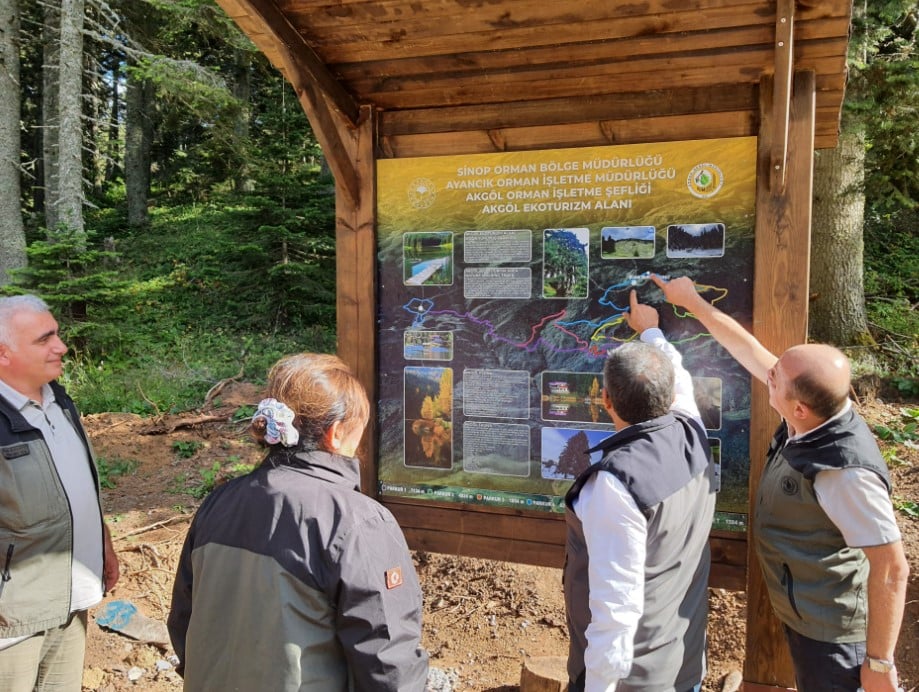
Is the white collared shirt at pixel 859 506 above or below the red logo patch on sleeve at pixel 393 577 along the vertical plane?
above

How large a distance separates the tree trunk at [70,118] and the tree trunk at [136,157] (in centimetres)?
727

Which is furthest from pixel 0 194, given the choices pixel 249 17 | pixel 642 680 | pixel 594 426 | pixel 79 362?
pixel 642 680

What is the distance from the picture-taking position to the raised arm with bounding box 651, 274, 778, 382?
9.27 ft

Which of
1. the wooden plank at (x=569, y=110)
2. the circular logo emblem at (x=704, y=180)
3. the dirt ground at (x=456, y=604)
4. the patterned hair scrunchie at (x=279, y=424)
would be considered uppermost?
the wooden plank at (x=569, y=110)

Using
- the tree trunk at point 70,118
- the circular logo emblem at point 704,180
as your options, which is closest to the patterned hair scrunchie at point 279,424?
the circular logo emblem at point 704,180

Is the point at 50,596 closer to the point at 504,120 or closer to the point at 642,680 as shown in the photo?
the point at 642,680

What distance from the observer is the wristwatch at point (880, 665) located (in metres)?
2.18

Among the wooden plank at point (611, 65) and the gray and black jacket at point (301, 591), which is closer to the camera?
the gray and black jacket at point (301, 591)

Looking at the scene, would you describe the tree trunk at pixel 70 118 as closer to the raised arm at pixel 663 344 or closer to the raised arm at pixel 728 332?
the raised arm at pixel 663 344

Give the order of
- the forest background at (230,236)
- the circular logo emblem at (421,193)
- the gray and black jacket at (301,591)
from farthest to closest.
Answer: the forest background at (230,236) < the circular logo emblem at (421,193) < the gray and black jacket at (301,591)

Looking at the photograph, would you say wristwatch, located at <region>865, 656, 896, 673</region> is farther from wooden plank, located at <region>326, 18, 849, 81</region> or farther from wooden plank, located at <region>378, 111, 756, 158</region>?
wooden plank, located at <region>326, 18, 849, 81</region>

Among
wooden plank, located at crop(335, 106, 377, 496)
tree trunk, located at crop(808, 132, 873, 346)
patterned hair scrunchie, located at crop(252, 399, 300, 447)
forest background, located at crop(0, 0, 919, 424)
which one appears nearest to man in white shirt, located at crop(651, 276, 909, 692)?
patterned hair scrunchie, located at crop(252, 399, 300, 447)

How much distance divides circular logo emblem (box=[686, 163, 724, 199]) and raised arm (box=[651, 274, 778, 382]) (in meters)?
0.39

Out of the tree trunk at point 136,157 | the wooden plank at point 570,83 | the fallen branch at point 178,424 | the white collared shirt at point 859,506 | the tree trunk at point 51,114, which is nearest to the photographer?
the white collared shirt at point 859,506
